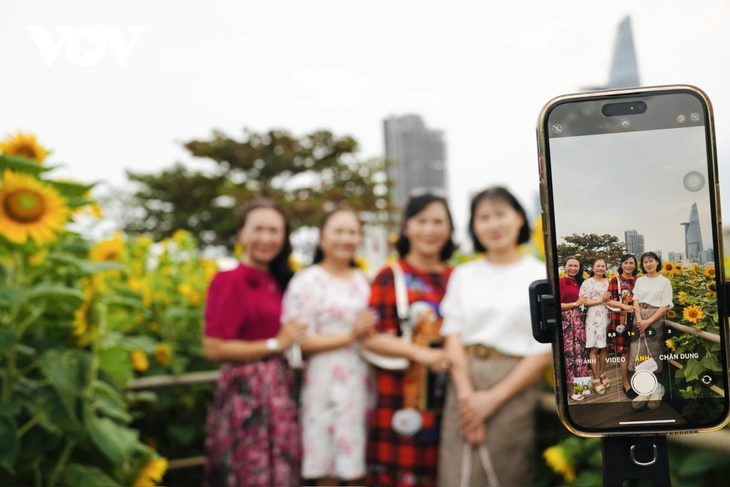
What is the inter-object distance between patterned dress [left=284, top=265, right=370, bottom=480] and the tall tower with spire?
1.72 meters

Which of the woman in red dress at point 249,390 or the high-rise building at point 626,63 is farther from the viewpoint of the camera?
the woman in red dress at point 249,390

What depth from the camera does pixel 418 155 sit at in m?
3.26

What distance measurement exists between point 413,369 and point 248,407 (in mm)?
628

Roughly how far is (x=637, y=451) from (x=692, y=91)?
42cm

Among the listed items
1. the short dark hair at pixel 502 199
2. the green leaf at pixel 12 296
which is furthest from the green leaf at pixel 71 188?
the short dark hair at pixel 502 199

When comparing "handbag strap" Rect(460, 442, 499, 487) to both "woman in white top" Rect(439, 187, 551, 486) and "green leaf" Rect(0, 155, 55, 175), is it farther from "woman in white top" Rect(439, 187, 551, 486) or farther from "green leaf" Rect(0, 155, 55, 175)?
"green leaf" Rect(0, 155, 55, 175)

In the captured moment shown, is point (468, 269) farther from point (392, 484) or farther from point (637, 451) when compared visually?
point (637, 451)

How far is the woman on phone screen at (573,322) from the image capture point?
701mm

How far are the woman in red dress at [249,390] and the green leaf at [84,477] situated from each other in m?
0.71

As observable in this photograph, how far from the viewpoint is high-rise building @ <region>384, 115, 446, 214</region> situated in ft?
9.33

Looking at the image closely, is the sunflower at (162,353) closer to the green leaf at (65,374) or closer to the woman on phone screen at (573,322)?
the green leaf at (65,374)

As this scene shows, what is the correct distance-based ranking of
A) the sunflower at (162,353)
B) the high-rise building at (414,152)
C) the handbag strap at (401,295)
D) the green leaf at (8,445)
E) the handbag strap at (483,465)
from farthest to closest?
A: the high-rise building at (414,152)
the sunflower at (162,353)
the handbag strap at (401,295)
the handbag strap at (483,465)
the green leaf at (8,445)

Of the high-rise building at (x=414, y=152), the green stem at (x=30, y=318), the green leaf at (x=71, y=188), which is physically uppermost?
the high-rise building at (x=414, y=152)

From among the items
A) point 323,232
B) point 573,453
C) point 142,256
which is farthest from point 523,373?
point 142,256
